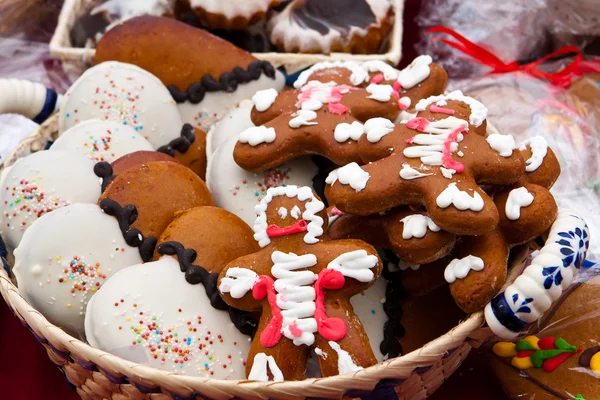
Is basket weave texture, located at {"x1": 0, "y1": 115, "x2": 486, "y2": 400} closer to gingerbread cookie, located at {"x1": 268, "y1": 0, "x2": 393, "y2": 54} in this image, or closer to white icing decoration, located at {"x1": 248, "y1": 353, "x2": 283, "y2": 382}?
white icing decoration, located at {"x1": 248, "y1": 353, "x2": 283, "y2": 382}

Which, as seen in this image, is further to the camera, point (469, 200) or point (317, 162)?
point (317, 162)

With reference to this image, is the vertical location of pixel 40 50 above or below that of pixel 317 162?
below

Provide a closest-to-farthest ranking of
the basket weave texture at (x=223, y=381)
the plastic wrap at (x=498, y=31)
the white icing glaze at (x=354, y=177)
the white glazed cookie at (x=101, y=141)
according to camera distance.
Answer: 1. the basket weave texture at (x=223, y=381)
2. the white icing glaze at (x=354, y=177)
3. the white glazed cookie at (x=101, y=141)
4. the plastic wrap at (x=498, y=31)

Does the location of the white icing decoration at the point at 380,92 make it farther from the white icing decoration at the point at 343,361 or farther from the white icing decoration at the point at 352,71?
the white icing decoration at the point at 343,361

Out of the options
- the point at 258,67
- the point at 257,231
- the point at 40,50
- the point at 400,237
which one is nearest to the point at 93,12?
the point at 40,50

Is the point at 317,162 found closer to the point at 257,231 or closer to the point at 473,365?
the point at 257,231

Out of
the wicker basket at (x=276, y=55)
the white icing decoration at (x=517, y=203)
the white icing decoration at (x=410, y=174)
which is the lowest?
the wicker basket at (x=276, y=55)

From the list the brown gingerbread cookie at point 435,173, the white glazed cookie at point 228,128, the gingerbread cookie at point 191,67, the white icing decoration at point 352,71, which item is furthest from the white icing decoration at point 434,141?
the gingerbread cookie at point 191,67
